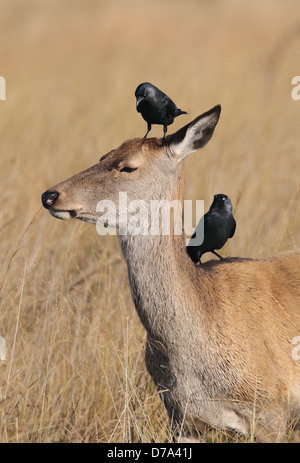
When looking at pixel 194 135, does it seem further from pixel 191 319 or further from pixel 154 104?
pixel 191 319

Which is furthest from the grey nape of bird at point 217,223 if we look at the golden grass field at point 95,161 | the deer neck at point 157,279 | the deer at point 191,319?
the golden grass field at point 95,161

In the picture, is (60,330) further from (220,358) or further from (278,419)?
(278,419)

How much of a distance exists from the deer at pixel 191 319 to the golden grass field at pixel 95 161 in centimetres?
20

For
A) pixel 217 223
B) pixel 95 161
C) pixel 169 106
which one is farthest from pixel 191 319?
pixel 95 161

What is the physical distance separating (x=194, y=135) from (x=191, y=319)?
871 millimetres

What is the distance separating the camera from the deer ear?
339 centimetres

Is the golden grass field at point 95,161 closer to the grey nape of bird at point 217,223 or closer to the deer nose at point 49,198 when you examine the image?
the deer nose at point 49,198

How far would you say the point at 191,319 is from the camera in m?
3.43

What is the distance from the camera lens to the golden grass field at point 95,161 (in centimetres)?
379

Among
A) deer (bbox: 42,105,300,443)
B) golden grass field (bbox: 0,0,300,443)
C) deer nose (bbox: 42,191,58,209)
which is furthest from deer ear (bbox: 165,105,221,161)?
golden grass field (bbox: 0,0,300,443)

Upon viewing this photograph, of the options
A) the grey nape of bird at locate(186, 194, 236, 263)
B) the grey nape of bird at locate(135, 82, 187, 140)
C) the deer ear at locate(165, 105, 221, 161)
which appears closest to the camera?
the deer ear at locate(165, 105, 221, 161)

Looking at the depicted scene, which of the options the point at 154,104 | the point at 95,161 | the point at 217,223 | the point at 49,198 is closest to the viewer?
the point at 49,198

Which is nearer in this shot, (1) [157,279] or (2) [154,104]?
(1) [157,279]

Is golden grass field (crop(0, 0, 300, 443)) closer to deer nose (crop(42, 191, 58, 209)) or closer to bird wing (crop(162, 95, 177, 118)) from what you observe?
deer nose (crop(42, 191, 58, 209))
